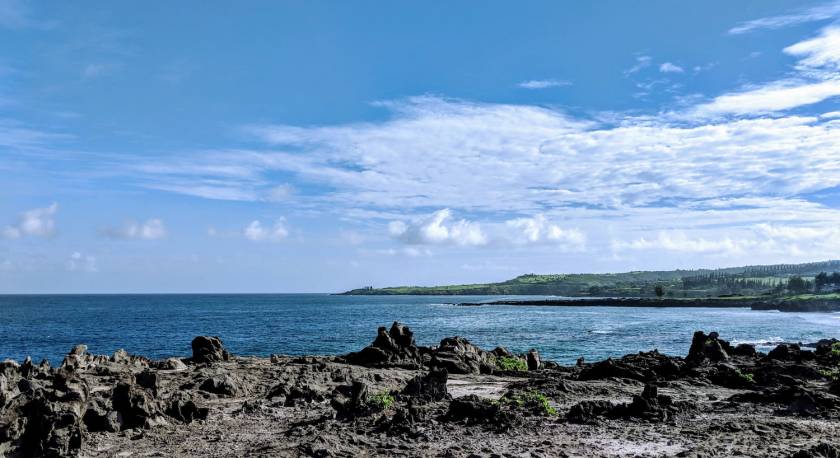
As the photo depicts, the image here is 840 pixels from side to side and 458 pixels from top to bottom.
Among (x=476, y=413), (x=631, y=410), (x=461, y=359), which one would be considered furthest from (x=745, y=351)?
(x=476, y=413)

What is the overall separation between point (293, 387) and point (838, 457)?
55.2ft

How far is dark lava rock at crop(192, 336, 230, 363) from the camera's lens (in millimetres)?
36344

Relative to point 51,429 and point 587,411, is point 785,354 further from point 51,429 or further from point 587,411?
point 51,429

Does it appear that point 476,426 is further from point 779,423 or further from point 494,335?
point 494,335

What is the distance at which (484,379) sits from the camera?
30.2 m

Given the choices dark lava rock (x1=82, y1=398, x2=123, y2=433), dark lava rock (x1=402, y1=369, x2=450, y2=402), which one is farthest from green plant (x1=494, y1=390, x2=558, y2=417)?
dark lava rock (x1=82, y1=398, x2=123, y2=433)

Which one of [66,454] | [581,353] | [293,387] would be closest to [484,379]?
[293,387]

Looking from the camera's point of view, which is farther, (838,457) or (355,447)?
(355,447)

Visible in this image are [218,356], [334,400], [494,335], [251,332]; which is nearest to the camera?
[334,400]

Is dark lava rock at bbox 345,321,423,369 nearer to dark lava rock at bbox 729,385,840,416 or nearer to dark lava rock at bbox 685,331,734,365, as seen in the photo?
dark lava rock at bbox 685,331,734,365

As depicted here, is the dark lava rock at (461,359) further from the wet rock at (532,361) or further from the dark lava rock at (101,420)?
the dark lava rock at (101,420)

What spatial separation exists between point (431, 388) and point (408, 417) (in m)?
3.98

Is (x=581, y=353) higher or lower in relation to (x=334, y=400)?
lower

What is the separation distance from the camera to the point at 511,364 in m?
37.0
